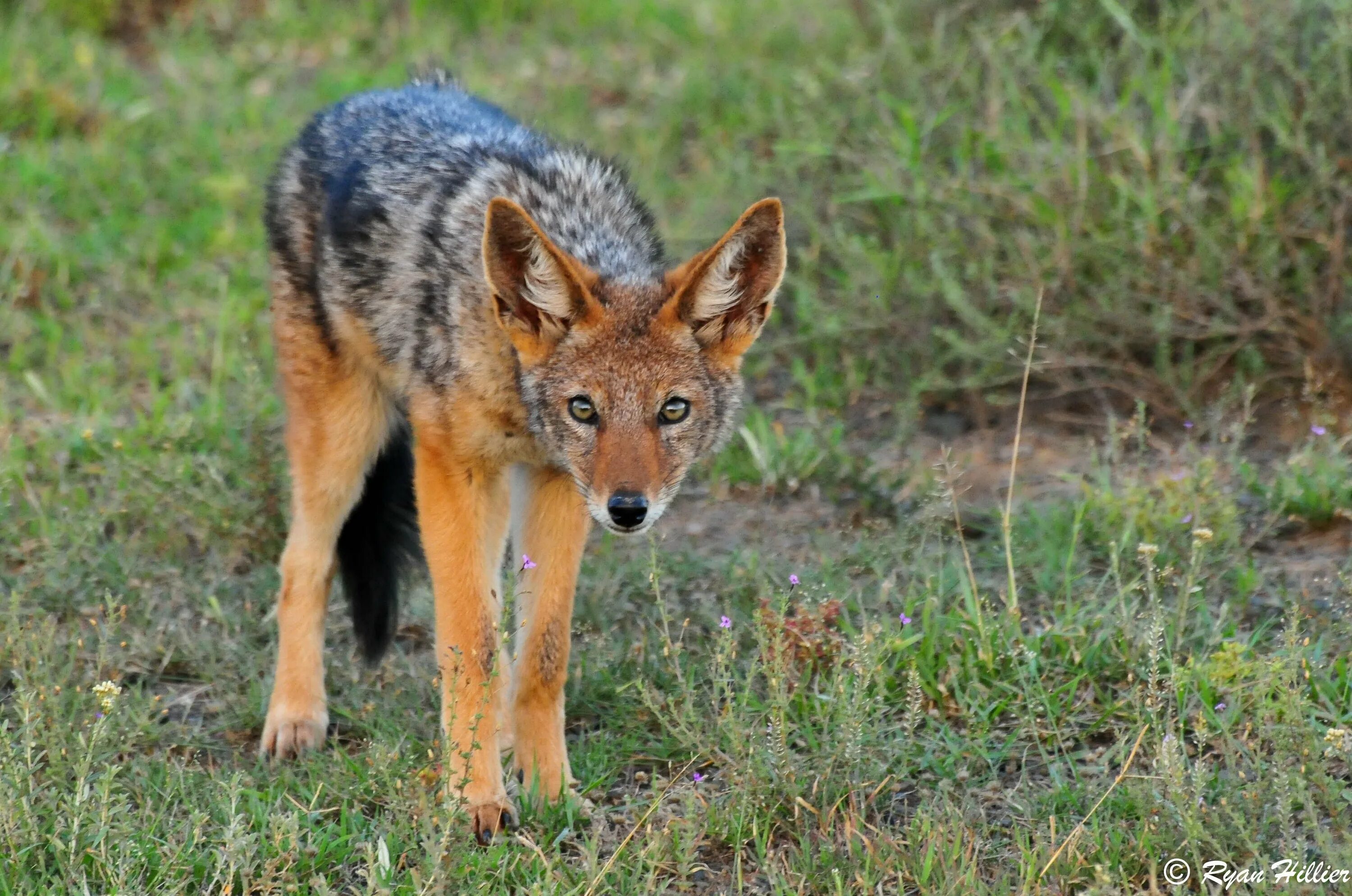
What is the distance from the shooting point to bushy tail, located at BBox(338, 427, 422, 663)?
15.5 ft

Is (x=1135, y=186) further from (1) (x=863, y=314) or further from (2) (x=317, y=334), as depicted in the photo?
(2) (x=317, y=334)

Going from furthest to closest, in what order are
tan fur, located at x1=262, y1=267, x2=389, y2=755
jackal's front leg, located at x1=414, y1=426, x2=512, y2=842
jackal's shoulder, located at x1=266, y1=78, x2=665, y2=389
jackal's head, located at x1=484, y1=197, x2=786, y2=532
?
tan fur, located at x1=262, y1=267, x2=389, y2=755
jackal's shoulder, located at x1=266, y1=78, x2=665, y2=389
jackal's front leg, located at x1=414, y1=426, x2=512, y2=842
jackal's head, located at x1=484, y1=197, x2=786, y2=532

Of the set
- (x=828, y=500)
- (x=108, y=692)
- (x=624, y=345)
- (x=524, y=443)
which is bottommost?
(x=828, y=500)

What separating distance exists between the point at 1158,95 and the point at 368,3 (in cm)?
530

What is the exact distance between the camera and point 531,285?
3.98 m

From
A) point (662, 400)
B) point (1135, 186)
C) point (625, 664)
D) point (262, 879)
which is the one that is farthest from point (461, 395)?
point (1135, 186)

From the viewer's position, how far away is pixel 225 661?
16.0 feet

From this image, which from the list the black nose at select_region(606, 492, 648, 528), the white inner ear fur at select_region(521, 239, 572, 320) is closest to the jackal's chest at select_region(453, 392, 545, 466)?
the white inner ear fur at select_region(521, 239, 572, 320)

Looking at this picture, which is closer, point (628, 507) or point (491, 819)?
point (628, 507)

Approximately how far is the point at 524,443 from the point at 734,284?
732 millimetres

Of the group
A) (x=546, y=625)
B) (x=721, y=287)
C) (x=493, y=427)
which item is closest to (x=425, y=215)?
(x=493, y=427)

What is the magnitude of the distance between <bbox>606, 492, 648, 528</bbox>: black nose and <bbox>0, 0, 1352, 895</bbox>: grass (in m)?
0.43

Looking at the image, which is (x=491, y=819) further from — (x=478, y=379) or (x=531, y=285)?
(x=531, y=285)

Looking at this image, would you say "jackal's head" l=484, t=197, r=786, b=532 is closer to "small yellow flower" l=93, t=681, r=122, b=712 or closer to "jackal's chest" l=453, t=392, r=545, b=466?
"jackal's chest" l=453, t=392, r=545, b=466
